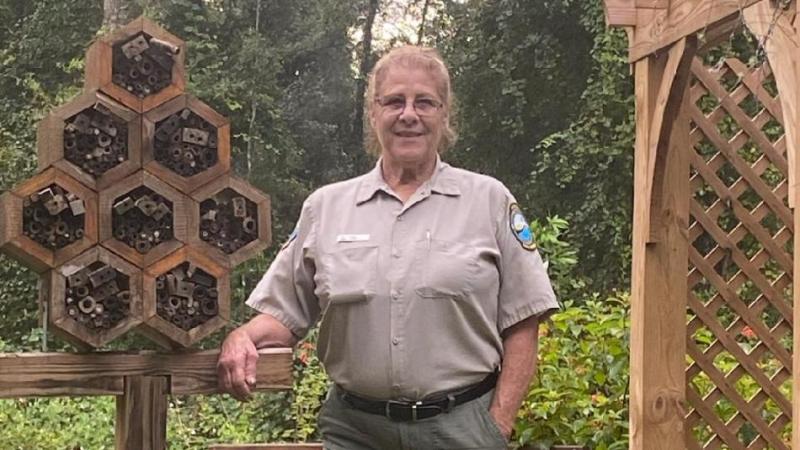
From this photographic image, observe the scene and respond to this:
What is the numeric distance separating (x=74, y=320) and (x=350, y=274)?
0.52 meters

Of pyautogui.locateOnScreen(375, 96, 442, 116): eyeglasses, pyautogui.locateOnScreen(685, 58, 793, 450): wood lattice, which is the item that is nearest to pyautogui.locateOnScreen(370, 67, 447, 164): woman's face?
pyautogui.locateOnScreen(375, 96, 442, 116): eyeglasses

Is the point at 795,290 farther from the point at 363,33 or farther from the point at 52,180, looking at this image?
the point at 363,33

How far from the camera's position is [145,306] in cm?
232

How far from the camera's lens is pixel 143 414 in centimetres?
237

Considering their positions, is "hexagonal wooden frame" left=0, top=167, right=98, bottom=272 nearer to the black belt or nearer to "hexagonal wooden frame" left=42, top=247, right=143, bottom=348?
"hexagonal wooden frame" left=42, top=247, right=143, bottom=348

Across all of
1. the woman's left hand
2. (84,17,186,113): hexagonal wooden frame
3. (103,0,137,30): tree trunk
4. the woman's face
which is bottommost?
the woman's left hand

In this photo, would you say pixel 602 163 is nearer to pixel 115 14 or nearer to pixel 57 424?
pixel 115 14

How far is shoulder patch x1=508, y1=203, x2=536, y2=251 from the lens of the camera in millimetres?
2359

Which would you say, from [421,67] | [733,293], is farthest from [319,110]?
[421,67]

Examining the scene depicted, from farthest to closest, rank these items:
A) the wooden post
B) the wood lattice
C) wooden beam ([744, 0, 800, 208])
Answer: the wood lattice
the wooden post
wooden beam ([744, 0, 800, 208])

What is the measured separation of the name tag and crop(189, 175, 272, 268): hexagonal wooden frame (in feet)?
0.61

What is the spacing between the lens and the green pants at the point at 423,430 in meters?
2.26

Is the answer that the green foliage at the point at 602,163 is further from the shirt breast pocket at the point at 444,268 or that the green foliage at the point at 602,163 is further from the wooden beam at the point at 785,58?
the shirt breast pocket at the point at 444,268

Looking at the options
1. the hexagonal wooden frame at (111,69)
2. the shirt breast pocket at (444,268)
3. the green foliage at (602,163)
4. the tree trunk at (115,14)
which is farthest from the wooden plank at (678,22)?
the tree trunk at (115,14)
